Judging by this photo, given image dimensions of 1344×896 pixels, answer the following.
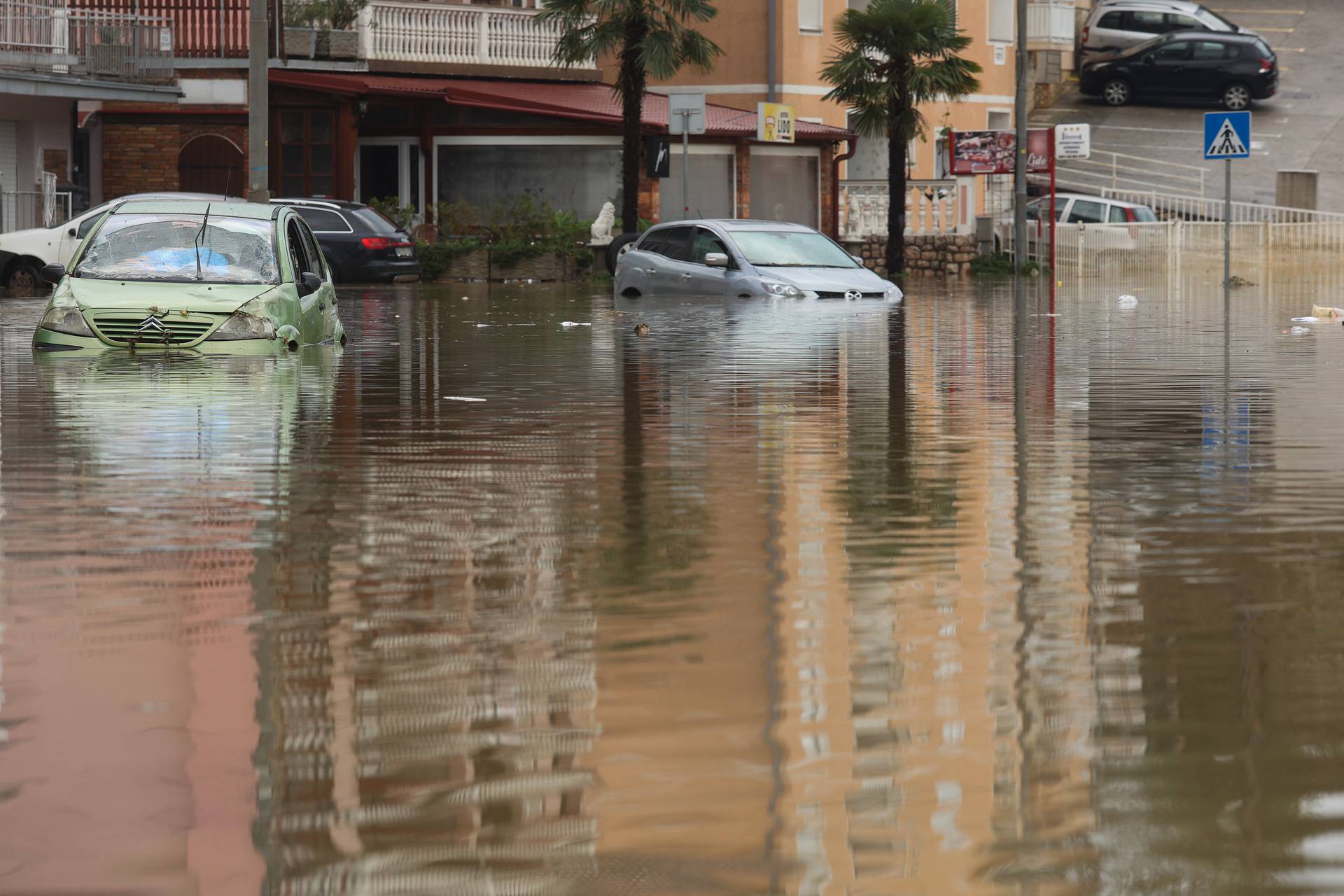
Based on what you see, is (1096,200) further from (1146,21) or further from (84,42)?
(84,42)

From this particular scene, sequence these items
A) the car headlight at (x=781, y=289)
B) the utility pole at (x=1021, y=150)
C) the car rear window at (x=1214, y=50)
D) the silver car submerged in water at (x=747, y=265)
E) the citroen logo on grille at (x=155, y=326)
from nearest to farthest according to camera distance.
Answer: the citroen logo on grille at (x=155, y=326) < the car headlight at (x=781, y=289) < the silver car submerged in water at (x=747, y=265) < the utility pole at (x=1021, y=150) < the car rear window at (x=1214, y=50)

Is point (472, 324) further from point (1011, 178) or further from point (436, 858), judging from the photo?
point (1011, 178)

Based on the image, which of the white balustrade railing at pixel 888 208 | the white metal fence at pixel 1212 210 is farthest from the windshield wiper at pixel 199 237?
the white balustrade railing at pixel 888 208

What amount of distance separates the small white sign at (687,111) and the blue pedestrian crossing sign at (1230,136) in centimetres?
941

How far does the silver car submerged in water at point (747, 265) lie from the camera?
2953cm

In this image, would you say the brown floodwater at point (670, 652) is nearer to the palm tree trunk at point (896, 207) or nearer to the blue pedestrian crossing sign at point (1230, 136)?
the blue pedestrian crossing sign at point (1230, 136)

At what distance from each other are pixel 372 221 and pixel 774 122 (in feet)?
33.4

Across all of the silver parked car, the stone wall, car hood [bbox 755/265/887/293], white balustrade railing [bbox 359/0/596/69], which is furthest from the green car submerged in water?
the silver parked car

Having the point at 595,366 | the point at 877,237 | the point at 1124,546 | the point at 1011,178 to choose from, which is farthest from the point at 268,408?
the point at 1011,178

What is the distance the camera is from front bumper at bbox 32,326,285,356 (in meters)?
17.2

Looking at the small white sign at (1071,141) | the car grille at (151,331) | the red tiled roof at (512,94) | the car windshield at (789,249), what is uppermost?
the red tiled roof at (512,94)

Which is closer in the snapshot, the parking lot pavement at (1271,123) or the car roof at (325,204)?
the car roof at (325,204)

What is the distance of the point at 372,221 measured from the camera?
41625 mm

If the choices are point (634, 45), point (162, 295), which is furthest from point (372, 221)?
point (162, 295)
